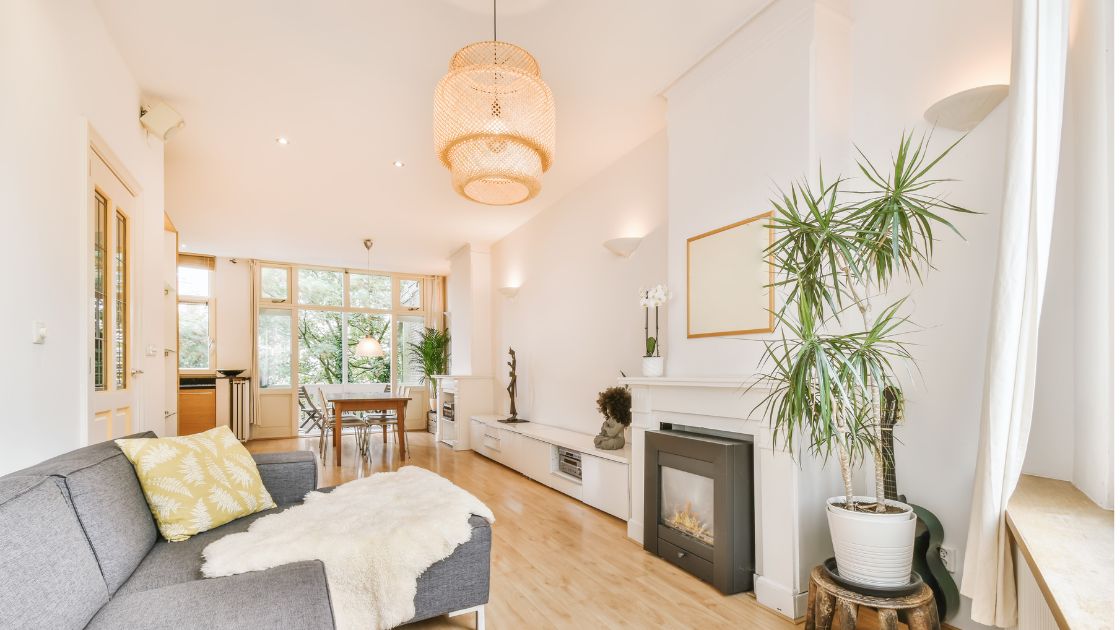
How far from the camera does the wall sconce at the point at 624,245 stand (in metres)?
4.34

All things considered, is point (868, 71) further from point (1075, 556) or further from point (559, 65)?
point (1075, 556)

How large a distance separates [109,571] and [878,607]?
2.41 meters

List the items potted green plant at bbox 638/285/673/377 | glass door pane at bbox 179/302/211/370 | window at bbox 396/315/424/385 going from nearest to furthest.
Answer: potted green plant at bbox 638/285/673/377, glass door pane at bbox 179/302/211/370, window at bbox 396/315/424/385

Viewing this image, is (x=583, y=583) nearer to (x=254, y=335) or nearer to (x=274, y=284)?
(x=254, y=335)

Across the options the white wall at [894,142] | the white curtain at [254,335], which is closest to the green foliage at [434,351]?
the white curtain at [254,335]

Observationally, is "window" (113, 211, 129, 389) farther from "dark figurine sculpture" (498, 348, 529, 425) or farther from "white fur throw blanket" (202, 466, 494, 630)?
"dark figurine sculpture" (498, 348, 529, 425)

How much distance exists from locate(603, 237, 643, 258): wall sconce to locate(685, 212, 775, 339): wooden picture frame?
1150 mm

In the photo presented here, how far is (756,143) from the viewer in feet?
9.04

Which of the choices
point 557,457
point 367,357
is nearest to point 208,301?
point 367,357

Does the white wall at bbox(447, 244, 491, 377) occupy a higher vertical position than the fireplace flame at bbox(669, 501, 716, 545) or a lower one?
higher

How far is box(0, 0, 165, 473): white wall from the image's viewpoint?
70.4 inches

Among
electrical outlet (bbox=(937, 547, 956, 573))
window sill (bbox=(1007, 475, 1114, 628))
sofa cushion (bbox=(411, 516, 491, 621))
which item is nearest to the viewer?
window sill (bbox=(1007, 475, 1114, 628))

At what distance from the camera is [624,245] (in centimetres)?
438

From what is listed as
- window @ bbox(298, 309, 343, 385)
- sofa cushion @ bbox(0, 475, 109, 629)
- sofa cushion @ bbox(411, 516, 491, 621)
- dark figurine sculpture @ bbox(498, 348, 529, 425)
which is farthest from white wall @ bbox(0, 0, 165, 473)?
window @ bbox(298, 309, 343, 385)
